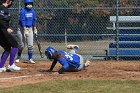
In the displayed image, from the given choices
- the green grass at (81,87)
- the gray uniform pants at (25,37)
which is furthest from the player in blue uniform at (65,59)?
the gray uniform pants at (25,37)

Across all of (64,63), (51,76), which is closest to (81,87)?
(51,76)

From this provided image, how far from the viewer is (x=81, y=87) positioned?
28.3 feet

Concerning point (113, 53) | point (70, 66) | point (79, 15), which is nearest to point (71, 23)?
point (79, 15)

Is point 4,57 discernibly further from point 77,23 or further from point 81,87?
point 77,23

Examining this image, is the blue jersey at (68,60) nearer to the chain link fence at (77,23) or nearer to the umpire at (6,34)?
the umpire at (6,34)

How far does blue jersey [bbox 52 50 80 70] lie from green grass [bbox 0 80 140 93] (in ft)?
3.99

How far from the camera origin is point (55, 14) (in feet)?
59.8

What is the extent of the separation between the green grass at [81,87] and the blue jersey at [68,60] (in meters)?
1.22

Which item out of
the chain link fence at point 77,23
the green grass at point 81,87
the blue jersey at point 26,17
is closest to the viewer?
the green grass at point 81,87

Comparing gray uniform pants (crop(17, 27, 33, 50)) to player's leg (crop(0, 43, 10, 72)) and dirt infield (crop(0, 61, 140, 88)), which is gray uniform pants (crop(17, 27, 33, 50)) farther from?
player's leg (crop(0, 43, 10, 72))

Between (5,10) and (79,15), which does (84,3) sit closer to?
(79,15)

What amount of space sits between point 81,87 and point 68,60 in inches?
84.4

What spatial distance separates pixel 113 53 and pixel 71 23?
3289 millimetres

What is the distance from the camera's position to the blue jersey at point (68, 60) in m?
10.5
